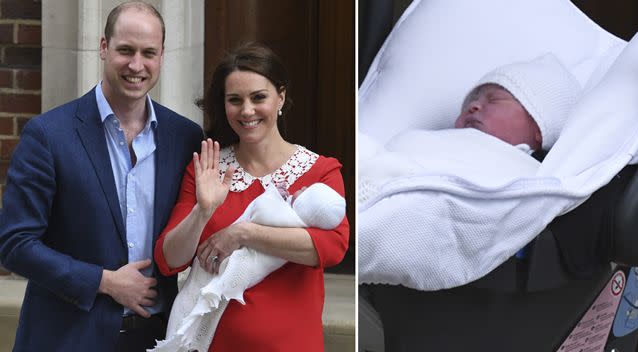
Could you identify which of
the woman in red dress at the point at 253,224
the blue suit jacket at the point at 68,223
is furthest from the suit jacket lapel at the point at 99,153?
the woman in red dress at the point at 253,224

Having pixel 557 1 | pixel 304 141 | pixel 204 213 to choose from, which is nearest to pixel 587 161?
pixel 557 1

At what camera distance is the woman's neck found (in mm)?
2262

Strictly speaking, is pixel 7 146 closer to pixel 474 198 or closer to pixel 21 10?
pixel 21 10

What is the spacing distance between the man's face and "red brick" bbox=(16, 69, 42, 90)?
155cm

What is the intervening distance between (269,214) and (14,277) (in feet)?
6.28

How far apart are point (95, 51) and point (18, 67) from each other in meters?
0.31

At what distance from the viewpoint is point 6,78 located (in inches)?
146

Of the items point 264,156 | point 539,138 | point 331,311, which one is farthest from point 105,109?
point 331,311

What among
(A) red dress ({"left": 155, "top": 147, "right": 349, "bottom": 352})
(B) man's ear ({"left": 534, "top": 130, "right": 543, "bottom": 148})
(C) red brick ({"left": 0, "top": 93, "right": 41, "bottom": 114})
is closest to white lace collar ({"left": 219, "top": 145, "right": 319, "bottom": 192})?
(A) red dress ({"left": 155, "top": 147, "right": 349, "bottom": 352})

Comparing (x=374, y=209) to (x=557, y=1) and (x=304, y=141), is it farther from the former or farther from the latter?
(x=304, y=141)

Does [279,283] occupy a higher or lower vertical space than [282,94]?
lower

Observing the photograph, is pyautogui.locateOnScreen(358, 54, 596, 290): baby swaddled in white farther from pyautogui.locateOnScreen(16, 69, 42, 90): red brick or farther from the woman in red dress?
pyautogui.locateOnScreen(16, 69, 42, 90): red brick

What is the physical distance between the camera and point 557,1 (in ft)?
6.84

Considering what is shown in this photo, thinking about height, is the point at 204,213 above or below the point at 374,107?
below
